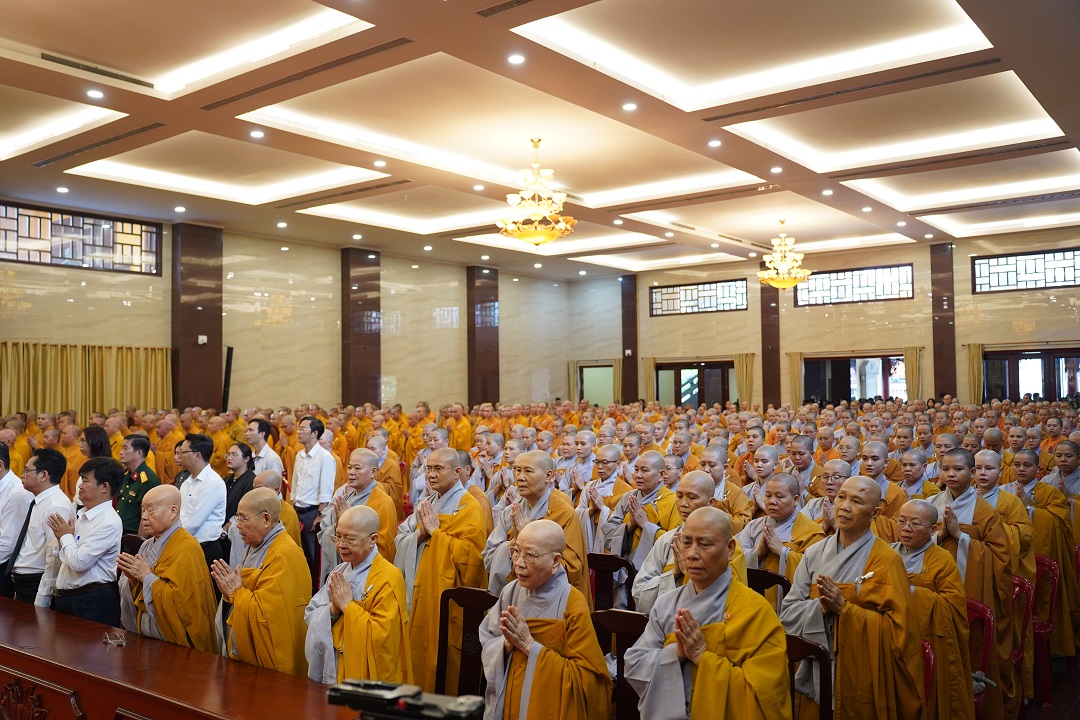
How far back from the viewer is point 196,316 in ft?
53.3

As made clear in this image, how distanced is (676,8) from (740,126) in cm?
347

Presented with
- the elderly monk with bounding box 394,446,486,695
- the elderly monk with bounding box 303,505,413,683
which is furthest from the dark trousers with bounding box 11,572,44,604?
the elderly monk with bounding box 303,505,413,683

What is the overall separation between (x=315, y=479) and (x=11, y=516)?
3084 mm

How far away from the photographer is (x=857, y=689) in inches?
150

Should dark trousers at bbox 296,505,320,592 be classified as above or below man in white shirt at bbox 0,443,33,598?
below

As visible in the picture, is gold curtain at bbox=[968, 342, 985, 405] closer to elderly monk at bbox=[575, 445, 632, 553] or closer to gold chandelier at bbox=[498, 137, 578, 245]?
gold chandelier at bbox=[498, 137, 578, 245]

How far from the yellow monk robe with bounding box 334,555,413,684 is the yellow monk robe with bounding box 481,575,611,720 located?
0.44 metres

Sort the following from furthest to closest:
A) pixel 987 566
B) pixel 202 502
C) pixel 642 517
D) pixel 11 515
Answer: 1. pixel 202 502
2. pixel 642 517
3. pixel 11 515
4. pixel 987 566

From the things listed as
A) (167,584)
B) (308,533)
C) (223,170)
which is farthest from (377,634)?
(223,170)

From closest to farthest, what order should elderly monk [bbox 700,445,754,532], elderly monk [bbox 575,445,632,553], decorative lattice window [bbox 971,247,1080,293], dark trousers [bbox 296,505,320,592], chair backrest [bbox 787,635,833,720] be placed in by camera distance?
chair backrest [bbox 787,635,833,720] < elderly monk [bbox 575,445,632,553] < elderly monk [bbox 700,445,754,532] < dark trousers [bbox 296,505,320,592] < decorative lattice window [bbox 971,247,1080,293]

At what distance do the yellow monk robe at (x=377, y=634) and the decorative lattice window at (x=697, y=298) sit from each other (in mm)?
19696

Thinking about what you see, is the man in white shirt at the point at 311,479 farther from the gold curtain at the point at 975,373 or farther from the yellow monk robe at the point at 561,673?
→ the gold curtain at the point at 975,373

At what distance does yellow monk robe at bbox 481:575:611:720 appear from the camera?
132 inches

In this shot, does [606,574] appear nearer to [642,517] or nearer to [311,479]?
[642,517]
